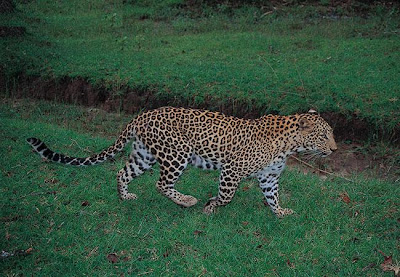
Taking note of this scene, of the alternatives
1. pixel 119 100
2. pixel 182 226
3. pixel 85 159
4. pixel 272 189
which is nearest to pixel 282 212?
pixel 272 189

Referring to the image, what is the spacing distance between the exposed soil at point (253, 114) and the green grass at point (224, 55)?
13 centimetres

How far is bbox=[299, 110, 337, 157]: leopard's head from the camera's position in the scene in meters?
6.98

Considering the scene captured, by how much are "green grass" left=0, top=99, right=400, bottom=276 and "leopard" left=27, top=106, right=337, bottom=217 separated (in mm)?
362

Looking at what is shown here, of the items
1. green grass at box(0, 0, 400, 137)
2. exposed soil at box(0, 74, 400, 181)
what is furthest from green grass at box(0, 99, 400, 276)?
green grass at box(0, 0, 400, 137)

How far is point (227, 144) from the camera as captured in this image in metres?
7.06

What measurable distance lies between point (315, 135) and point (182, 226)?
198 cm

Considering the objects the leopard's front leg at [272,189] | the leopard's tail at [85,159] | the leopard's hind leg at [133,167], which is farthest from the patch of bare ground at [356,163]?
the leopard's tail at [85,159]

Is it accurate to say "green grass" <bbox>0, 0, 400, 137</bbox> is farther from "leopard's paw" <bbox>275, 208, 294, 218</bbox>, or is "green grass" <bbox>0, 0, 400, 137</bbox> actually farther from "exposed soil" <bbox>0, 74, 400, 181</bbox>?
"leopard's paw" <bbox>275, 208, 294, 218</bbox>

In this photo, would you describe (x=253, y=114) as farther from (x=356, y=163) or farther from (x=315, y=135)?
(x=315, y=135)

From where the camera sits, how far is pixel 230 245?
6320 millimetres

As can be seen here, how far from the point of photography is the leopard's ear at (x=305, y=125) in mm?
6945

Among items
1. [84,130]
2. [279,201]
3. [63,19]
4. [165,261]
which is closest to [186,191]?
[279,201]

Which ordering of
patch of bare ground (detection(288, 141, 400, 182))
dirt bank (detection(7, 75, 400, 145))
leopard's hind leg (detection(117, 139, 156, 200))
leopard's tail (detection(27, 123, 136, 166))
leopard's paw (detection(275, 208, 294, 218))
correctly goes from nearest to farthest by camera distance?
leopard's paw (detection(275, 208, 294, 218)) < leopard's tail (detection(27, 123, 136, 166)) < leopard's hind leg (detection(117, 139, 156, 200)) < patch of bare ground (detection(288, 141, 400, 182)) < dirt bank (detection(7, 75, 400, 145))

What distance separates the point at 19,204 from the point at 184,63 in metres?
5.92
